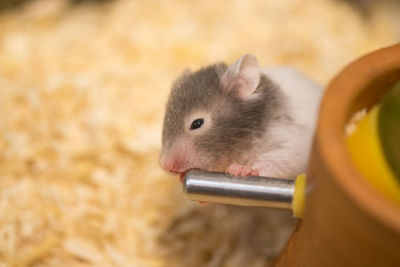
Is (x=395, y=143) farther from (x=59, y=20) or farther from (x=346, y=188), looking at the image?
(x=59, y=20)

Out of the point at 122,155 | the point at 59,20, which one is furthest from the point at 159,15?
the point at 122,155

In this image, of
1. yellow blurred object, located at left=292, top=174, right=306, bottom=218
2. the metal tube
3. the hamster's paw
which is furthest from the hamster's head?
yellow blurred object, located at left=292, top=174, right=306, bottom=218

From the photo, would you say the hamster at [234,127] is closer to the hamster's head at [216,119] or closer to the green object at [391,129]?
the hamster's head at [216,119]

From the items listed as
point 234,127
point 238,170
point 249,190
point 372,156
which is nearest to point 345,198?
point 372,156

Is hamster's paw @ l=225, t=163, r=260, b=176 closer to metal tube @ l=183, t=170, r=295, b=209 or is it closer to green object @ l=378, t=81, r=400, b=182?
metal tube @ l=183, t=170, r=295, b=209

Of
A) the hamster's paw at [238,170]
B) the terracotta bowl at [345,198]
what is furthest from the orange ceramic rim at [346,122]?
the hamster's paw at [238,170]
